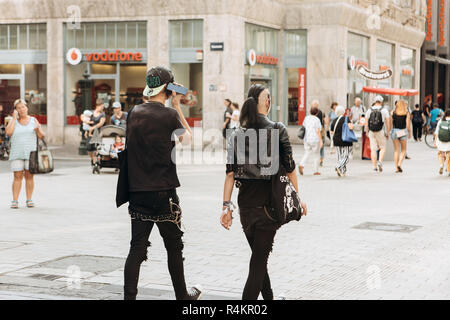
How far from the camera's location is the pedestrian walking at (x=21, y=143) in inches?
472

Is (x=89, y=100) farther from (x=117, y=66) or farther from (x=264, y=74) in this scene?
(x=264, y=74)

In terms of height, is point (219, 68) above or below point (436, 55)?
below

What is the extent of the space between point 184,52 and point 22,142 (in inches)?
662

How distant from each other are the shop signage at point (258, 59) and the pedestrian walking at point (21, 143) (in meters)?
17.8

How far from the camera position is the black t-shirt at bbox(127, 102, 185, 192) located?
5.62 m

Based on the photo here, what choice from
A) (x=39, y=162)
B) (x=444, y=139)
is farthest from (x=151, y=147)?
(x=444, y=139)

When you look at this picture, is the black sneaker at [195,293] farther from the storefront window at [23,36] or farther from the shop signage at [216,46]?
the storefront window at [23,36]

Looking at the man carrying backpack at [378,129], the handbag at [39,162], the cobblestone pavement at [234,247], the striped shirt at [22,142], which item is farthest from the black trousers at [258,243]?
the man carrying backpack at [378,129]

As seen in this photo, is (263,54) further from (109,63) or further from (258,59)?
(109,63)

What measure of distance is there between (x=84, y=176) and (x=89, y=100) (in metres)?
12.1

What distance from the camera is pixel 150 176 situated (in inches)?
221

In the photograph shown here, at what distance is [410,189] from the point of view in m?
15.0
